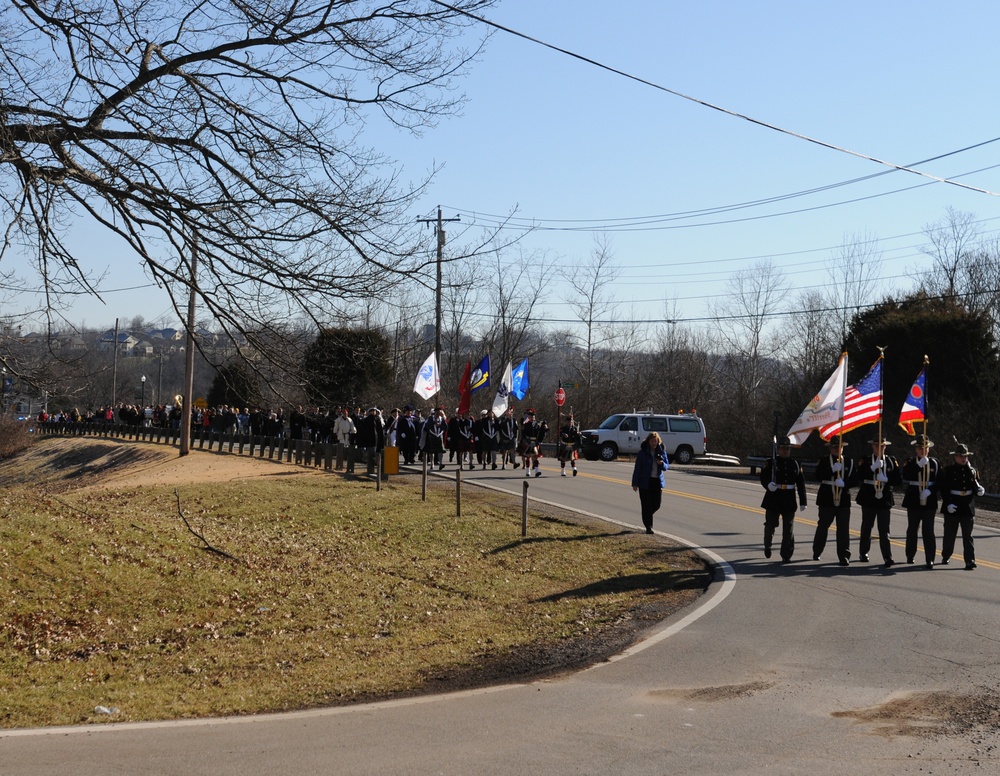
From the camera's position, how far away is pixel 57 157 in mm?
11086

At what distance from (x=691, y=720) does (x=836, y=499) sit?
31.5 feet

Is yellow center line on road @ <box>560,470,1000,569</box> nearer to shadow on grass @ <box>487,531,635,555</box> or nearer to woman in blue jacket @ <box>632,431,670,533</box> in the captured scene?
woman in blue jacket @ <box>632,431,670,533</box>

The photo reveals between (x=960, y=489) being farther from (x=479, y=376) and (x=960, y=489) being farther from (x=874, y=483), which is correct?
(x=479, y=376)

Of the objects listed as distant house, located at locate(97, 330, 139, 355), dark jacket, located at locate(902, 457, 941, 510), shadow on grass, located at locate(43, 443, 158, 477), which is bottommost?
shadow on grass, located at locate(43, 443, 158, 477)

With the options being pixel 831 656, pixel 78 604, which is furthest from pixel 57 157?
pixel 831 656

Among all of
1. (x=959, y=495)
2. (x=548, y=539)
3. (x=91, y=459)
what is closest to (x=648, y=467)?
(x=548, y=539)

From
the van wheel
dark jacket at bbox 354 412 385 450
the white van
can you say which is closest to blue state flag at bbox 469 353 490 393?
dark jacket at bbox 354 412 385 450

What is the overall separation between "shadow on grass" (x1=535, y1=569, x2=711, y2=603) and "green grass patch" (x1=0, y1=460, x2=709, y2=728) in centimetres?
6

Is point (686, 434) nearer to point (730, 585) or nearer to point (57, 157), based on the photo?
point (730, 585)

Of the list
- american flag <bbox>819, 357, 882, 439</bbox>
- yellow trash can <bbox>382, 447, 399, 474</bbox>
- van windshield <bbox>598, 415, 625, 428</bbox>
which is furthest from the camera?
van windshield <bbox>598, 415, 625, 428</bbox>

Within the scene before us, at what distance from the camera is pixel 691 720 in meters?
7.66

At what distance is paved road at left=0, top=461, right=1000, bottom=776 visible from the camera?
21.5 ft

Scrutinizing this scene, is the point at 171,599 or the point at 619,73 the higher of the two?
the point at 619,73

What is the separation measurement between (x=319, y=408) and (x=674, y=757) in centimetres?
657
